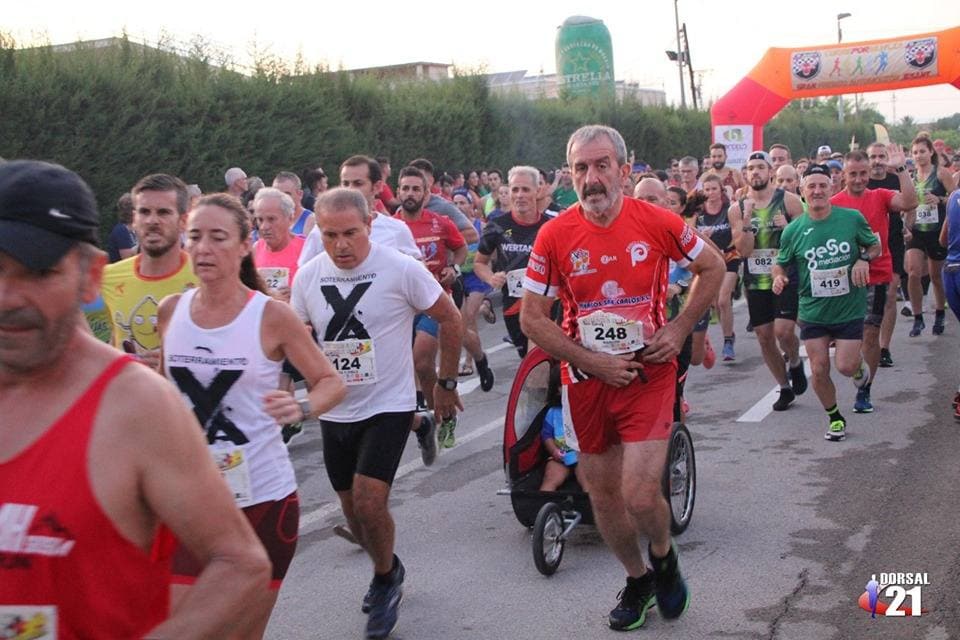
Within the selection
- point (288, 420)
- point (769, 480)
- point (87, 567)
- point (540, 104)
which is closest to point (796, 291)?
point (769, 480)

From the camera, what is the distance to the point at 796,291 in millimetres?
9648

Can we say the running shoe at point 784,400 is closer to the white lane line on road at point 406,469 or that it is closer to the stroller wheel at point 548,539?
the white lane line on road at point 406,469

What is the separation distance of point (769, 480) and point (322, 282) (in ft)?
11.4

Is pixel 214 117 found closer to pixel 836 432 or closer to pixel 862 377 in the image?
pixel 862 377

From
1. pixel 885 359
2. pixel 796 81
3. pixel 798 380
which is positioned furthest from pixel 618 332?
pixel 796 81

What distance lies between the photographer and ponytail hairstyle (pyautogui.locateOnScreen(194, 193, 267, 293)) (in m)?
4.46

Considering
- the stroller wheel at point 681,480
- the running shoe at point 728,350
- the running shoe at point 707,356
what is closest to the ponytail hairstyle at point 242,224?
the stroller wheel at point 681,480

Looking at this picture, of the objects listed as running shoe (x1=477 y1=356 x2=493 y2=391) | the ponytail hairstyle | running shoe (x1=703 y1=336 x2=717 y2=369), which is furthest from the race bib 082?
the ponytail hairstyle

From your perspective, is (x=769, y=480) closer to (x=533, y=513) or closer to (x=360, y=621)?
(x=533, y=513)

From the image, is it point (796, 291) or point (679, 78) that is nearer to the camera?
point (796, 291)

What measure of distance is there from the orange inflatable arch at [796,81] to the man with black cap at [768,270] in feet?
60.1

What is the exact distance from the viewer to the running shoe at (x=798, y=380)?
32.8 ft

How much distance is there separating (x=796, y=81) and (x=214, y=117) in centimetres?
1605

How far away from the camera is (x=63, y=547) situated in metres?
1.84
